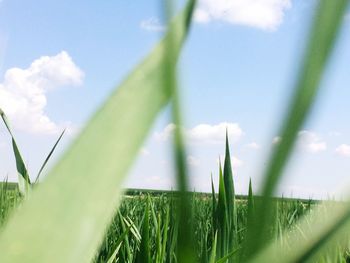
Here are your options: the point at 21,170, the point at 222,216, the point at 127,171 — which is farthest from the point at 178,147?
the point at 21,170

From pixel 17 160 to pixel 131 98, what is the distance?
601 millimetres

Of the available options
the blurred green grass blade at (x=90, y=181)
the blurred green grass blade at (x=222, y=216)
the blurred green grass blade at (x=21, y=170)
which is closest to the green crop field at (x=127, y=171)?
the blurred green grass blade at (x=90, y=181)

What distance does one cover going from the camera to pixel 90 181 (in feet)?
0.29

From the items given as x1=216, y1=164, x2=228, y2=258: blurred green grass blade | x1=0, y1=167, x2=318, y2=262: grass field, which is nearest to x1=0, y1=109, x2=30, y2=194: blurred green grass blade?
x1=0, y1=167, x2=318, y2=262: grass field

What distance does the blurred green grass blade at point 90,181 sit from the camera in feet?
0.27

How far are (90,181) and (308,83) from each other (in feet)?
0.13

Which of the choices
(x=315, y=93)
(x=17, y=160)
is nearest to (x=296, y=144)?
(x=315, y=93)

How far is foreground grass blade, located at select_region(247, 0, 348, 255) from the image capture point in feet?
0.29

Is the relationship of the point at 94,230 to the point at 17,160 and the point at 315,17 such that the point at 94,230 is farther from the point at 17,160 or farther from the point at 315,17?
the point at 17,160

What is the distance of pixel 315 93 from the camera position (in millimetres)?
92

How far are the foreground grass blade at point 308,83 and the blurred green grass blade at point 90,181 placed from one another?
0.08 feet

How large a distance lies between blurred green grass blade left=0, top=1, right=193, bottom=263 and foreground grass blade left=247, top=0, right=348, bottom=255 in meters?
0.02

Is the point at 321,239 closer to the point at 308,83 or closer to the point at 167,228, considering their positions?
the point at 308,83

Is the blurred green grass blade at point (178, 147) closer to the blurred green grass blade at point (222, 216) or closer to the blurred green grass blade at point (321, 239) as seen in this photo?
the blurred green grass blade at point (321, 239)
